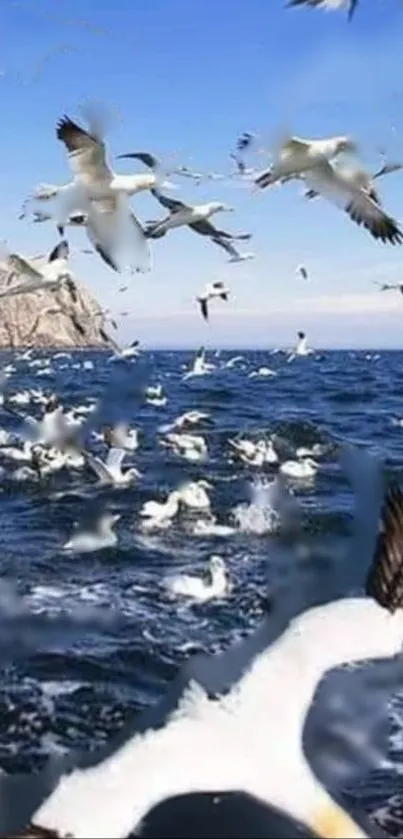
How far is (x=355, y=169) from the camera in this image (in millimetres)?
10406

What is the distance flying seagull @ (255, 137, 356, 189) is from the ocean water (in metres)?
2.72

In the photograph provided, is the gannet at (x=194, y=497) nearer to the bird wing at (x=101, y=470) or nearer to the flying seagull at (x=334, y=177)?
the bird wing at (x=101, y=470)

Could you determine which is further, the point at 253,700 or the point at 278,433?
the point at 278,433

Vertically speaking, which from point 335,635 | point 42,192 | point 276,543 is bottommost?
point 276,543

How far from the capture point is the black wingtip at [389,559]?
5.65 meters

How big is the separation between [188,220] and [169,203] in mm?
258

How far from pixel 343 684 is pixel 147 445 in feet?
63.2

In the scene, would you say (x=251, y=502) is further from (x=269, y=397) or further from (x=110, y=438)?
(x=269, y=397)

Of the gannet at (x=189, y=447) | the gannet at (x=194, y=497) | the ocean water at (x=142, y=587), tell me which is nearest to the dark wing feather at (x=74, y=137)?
the ocean water at (x=142, y=587)

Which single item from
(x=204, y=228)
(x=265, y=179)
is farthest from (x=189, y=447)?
(x=265, y=179)

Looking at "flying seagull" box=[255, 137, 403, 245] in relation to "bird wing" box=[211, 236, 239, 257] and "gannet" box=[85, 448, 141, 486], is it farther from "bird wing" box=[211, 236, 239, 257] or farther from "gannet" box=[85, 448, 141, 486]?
"gannet" box=[85, 448, 141, 486]

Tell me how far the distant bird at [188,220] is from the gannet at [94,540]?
760 cm

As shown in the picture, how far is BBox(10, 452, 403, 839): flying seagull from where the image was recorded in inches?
196

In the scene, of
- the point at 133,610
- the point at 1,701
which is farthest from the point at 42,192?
the point at 133,610
